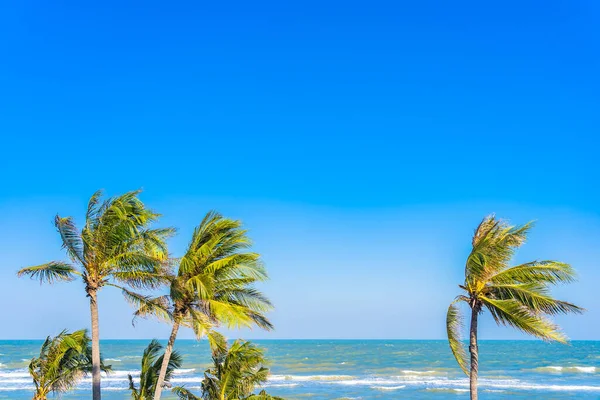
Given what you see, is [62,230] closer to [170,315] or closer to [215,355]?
[170,315]

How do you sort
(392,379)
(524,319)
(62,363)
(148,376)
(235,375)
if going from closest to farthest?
1. (524,319)
2. (235,375)
3. (148,376)
4. (62,363)
5. (392,379)

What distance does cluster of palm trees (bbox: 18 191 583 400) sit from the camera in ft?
37.2

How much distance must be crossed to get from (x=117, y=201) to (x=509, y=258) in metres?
7.95

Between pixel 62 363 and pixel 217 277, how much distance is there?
17.8 ft

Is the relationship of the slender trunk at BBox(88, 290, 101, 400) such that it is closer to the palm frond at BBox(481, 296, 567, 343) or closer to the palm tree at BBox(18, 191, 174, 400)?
the palm tree at BBox(18, 191, 174, 400)

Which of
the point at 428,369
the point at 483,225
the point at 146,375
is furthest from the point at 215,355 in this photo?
the point at 428,369

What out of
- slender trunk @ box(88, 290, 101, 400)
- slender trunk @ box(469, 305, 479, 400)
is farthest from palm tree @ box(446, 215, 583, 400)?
slender trunk @ box(88, 290, 101, 400)

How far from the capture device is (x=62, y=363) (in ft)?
48.2

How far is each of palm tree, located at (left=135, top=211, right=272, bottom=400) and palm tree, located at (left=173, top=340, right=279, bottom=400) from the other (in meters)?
0.72

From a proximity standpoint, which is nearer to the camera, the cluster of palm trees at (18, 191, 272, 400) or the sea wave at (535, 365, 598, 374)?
the cluster of palm trees at (18, 191, 272, 400)

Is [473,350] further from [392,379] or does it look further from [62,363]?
[392,379]

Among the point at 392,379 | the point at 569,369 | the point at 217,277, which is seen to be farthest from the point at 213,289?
the point at 569,369

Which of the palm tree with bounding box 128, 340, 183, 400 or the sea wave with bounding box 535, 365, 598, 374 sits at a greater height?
the palm tree with bounding box 128, 340, 183, 400

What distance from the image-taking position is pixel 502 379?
49156mm
